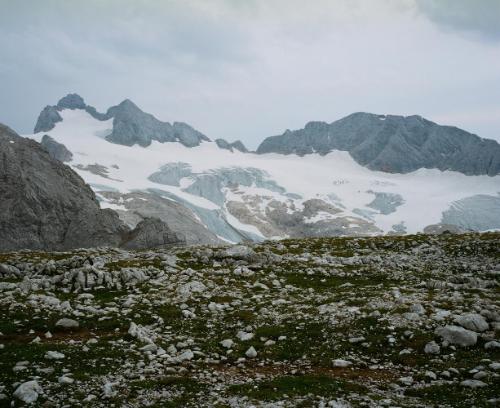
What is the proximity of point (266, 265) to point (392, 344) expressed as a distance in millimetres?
15460

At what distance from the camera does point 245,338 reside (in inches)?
613

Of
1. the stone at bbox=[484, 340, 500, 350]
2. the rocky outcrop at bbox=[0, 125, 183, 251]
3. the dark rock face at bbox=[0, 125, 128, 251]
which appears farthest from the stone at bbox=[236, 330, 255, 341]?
the dark rock face at bbox=[0, 125, 128, 251]

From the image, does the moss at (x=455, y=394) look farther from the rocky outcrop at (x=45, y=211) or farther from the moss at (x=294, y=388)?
the rocky outcrop at (x=45, y=211)

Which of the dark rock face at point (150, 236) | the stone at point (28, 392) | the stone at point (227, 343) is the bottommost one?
the dark rock face at point (150, 236)

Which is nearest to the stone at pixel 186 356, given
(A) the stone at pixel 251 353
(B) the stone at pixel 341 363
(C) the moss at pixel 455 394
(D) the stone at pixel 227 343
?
(D) the stone at pixel 227 343

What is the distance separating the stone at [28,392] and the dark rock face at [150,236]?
67.1 metres

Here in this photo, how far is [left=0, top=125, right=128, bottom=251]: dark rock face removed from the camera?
2904 inches

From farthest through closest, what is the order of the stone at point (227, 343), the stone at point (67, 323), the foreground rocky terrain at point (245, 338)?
the stone at point (67, 323)
the stone at point (227, 343)
the foreground rocky terrain at point (245, 338)

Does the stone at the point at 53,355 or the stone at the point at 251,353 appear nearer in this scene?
the stone at the point at 53,355

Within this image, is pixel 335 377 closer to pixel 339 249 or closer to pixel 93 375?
pixel 93 375

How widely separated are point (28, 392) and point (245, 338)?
24.1ft

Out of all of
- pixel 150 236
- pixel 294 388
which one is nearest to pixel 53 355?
pixel 294 388

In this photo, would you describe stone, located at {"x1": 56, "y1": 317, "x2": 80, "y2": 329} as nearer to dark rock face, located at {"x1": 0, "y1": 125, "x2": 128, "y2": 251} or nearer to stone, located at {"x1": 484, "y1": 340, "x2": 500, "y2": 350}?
stone, located at {"x1": 484, "y1": 340, "x2": 500, "y2": 350}

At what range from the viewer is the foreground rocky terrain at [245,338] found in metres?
11.4
